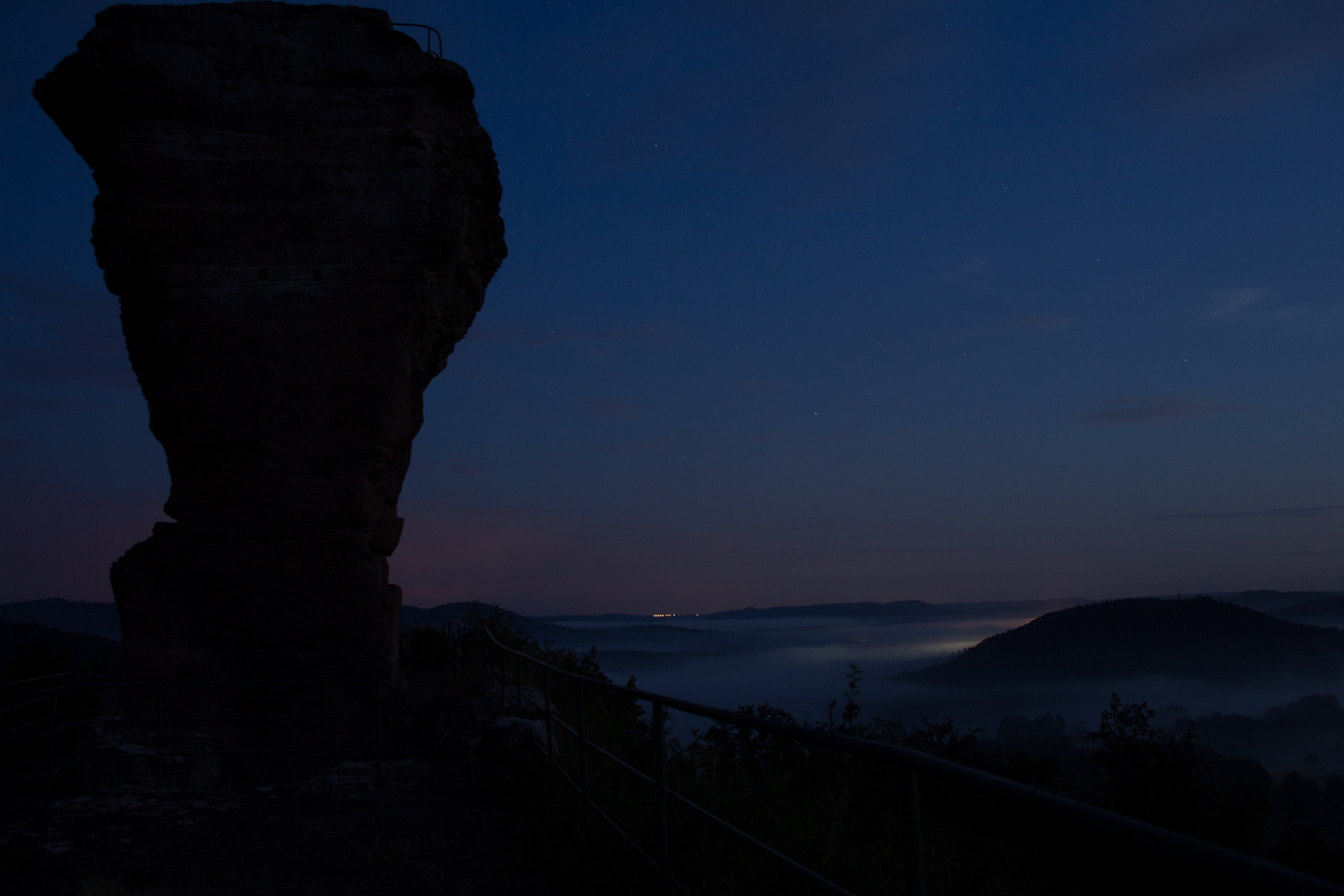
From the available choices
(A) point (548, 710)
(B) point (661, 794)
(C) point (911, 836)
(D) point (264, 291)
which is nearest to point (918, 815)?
(C) point (911, 836)

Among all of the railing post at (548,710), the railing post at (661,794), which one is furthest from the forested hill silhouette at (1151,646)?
the railing post at (661,794)

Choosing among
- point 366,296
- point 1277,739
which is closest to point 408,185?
point 366,296

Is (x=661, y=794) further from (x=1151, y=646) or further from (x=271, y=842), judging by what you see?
(x=1151, y=646)

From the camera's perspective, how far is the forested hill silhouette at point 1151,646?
374 ft

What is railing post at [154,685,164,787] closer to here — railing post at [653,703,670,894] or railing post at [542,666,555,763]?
railing post at [542,666,555,763]

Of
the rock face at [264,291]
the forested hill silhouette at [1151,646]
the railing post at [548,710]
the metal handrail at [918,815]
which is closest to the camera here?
the metal handrail at [918,815]

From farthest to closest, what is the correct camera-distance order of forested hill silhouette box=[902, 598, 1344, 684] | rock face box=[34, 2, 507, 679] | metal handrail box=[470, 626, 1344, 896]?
forested hill silhouette box=[902, 598, 1344, 684] → rock face box=[34, 2, 507, 679] → metal handrail box=[470, 626, 1344, 896]

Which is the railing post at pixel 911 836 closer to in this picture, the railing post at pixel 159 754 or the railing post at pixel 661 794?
the railing post at pixel 661 794

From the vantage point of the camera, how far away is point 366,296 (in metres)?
13.1

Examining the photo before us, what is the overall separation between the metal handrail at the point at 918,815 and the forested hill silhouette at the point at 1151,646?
5000 inches

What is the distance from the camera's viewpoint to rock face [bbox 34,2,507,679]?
40.9 feet

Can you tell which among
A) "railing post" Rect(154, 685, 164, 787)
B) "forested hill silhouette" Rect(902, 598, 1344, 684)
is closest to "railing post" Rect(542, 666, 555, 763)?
"railing post" Rect(154, 685, 164, 787)

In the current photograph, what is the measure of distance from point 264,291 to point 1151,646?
429 feet

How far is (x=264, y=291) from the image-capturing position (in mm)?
12945
